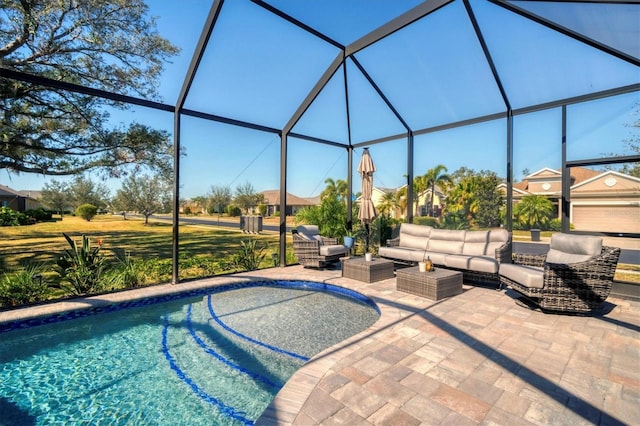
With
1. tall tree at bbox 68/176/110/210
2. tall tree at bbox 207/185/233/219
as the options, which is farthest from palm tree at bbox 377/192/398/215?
tall tree at bbox 207/185/233/219

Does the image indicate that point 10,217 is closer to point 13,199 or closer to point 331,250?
point 13,199

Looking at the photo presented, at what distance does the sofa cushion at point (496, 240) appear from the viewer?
19.5ft

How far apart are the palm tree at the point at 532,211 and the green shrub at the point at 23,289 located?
39.2 ft

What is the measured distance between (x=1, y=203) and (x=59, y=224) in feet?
16.1

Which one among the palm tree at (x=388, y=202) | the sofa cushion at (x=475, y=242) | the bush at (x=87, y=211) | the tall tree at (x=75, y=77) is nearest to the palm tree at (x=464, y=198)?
the palm tree at (x=388, y=202)

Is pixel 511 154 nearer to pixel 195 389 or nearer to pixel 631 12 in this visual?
pixel 631 12

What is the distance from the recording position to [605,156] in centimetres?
517

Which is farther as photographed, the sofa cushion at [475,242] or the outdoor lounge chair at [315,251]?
the outdoor lounge chair at [315,251]

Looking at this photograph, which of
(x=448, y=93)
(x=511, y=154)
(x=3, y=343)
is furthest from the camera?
(x=448, y=93)

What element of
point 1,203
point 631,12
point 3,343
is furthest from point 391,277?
point 1,203

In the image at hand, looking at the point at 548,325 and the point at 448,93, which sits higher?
the point at 448,93

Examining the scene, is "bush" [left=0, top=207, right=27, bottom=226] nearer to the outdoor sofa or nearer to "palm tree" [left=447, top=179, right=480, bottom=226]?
the outdoor sofa

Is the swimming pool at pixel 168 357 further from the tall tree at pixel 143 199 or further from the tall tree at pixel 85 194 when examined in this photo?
the tall tree at pixel 143 199

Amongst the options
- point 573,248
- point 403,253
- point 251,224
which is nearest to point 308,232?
point 403,253
